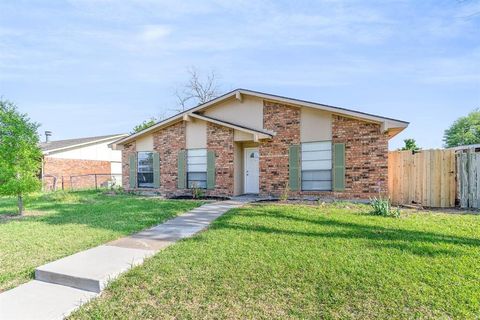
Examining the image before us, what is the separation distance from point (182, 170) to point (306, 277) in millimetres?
10361

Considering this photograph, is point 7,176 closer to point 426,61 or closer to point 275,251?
point 275,251

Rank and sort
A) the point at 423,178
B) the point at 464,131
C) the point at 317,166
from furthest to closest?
the point at 464,131 < the point at 317,166 < the point at 423,178

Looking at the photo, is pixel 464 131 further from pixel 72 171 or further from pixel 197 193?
pixel 72 171

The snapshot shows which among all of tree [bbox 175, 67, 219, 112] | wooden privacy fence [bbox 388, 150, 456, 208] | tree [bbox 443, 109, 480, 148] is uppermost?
tree [bbox 175, 67, 219, 112]

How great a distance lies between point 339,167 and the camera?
10.8m

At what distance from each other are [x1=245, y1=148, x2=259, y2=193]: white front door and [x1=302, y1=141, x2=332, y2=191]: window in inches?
88.5

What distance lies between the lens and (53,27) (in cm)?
942

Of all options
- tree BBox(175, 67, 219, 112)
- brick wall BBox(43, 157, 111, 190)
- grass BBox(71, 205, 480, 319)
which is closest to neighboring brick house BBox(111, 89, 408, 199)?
grass BBox(71, 205, 480, 319)

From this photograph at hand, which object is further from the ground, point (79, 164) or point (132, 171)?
point (79, 164)

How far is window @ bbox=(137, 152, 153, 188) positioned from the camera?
1434 cm

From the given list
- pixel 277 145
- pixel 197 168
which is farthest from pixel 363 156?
pixel 197 168

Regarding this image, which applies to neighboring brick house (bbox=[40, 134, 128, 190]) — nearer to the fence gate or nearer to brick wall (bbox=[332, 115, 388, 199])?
brick wall (bbox=[332, 115, 388, 199])

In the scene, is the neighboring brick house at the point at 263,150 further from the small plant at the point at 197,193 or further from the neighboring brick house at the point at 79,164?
the neighboring brick house at the point at 79,164

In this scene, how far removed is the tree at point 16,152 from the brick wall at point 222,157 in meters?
6.47
